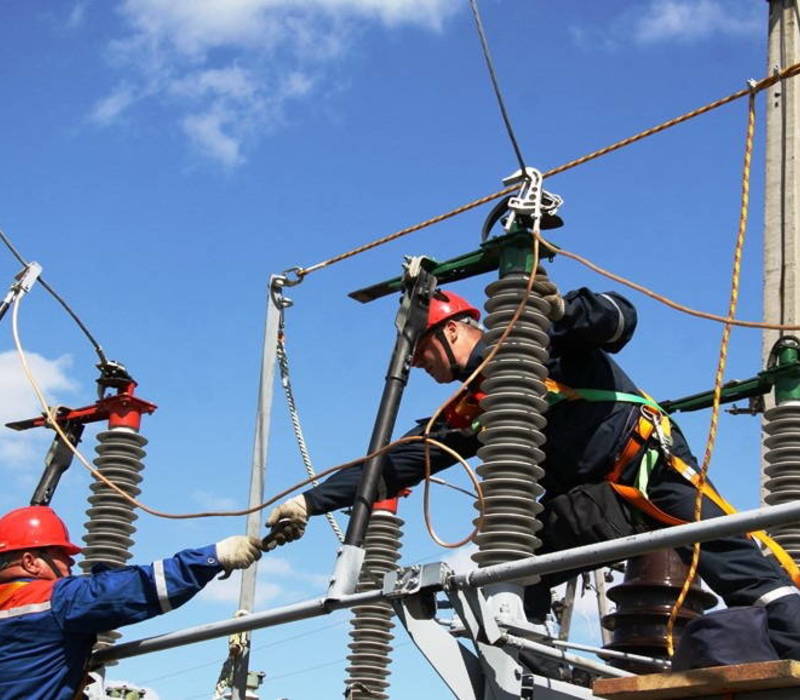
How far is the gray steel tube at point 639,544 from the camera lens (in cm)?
346

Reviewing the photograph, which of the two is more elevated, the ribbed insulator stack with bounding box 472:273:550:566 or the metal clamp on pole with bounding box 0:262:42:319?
the metal clamp on pole with bounding box 0:262:42:319

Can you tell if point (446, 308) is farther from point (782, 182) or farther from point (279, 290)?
point (782, 182)

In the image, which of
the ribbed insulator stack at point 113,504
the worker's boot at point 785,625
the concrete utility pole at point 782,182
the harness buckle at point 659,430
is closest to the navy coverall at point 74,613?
the ribbed insulator stack at point 113,504

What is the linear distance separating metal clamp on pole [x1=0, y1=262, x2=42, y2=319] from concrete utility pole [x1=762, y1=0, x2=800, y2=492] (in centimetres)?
454

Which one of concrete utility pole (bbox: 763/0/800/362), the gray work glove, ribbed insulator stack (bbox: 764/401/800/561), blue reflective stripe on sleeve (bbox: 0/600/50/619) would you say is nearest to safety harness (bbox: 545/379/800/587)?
the gray work glove

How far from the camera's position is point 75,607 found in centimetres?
534

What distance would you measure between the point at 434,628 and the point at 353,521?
658 mm

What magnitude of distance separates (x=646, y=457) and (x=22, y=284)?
3.26 m

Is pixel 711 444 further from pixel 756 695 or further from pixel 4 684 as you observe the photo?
pixel 4 684

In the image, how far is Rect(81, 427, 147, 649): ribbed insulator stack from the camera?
6230mm

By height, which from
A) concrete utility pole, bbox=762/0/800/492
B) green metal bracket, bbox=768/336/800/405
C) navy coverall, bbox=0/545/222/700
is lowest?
navy coverall, bbox=0/545/222/700

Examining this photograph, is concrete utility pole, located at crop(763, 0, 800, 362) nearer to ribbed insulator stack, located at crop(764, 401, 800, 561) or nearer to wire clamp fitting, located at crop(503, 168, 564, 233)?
ribbed insulator stack, located at crop(764, 401, 800, 561)

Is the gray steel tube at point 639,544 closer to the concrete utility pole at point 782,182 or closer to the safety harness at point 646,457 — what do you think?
the safety harness at point 646,457

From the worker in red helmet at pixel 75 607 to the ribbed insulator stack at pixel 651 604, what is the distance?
1478 millimetres
